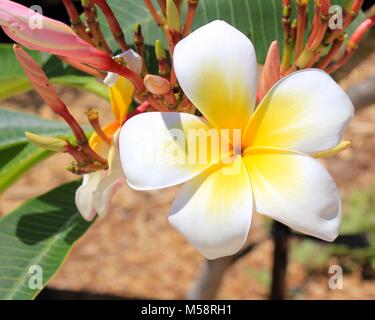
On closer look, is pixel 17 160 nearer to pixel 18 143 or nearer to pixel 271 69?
pixel 18 143

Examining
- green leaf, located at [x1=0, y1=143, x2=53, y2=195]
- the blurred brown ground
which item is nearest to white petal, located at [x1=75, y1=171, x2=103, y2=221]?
green leaf, located at [x1=0, y1=143, x2=53, y2=195]

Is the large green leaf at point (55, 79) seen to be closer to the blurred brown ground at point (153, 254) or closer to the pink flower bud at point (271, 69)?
the pink flower bud at point (271, 69)

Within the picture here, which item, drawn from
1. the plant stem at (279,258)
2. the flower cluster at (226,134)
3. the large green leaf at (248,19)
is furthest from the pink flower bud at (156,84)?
the plant stem at (279,258)

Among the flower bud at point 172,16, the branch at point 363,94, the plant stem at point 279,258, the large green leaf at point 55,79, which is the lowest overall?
the plant stem at point 279,258

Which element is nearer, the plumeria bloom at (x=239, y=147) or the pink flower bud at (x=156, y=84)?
the plumeria bloom at (x=239, y=147)

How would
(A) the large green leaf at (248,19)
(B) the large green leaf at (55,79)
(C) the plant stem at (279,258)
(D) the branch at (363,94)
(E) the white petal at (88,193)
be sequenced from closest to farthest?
(E) the white petal at (88,193) → (A) the large green leaf at (248,19) → (B) the large green leaf at (55,79) → (D) the branch at (363,94) → (C) the plant stem at (279,258)

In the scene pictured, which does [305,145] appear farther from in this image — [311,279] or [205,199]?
[311,279]
